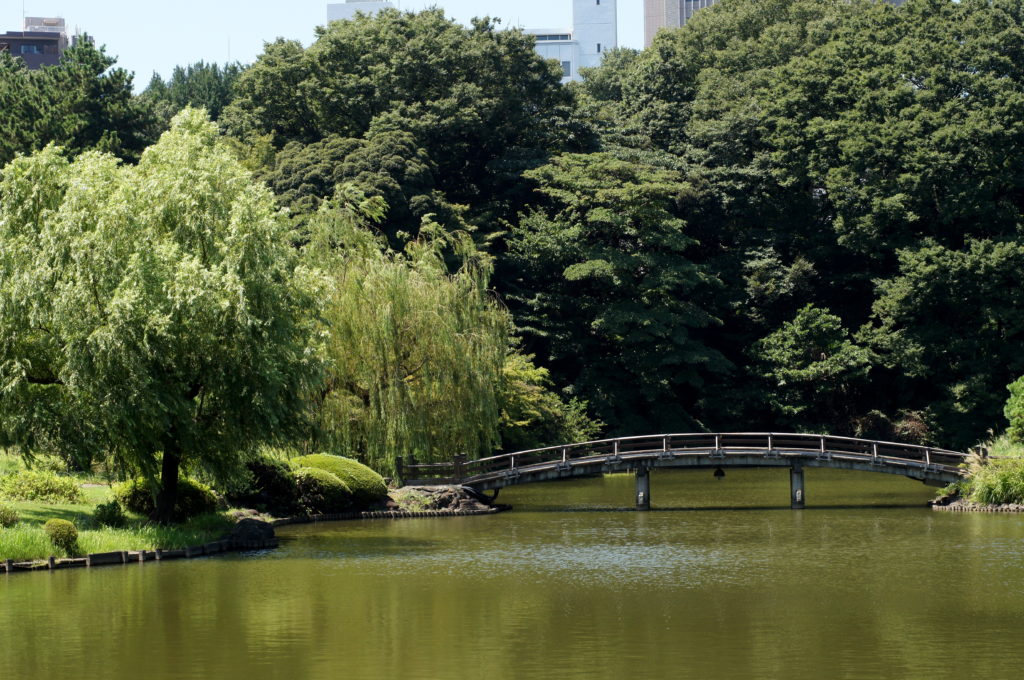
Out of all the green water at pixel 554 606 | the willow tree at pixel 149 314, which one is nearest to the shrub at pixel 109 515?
the willow tree at pixel 149 314

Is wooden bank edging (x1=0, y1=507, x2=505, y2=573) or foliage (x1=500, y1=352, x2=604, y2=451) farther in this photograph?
foliage (x1=500, y1=352, x2=604, y2=451)

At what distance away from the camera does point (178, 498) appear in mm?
30531

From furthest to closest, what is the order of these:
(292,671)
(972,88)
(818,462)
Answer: (972,88) < (818,462) < (292,671)

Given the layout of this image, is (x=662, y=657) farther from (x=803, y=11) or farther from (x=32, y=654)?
(x=803, y=11)

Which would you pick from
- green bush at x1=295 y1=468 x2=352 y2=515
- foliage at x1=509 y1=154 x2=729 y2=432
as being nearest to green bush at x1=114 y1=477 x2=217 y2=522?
green bush at x1=295 y1=468 x2=352 y2=515

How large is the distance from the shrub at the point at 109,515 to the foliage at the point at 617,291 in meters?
29.0

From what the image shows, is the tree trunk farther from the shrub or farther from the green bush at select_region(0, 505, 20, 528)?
the green bush at select_region(0, 505, 20, 528)

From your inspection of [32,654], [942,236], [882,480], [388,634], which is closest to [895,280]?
[942,236]

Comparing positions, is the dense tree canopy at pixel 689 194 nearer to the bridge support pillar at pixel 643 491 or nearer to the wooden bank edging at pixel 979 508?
the wooden bank edging at pixel 979 508

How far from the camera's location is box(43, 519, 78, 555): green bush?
84.1ft

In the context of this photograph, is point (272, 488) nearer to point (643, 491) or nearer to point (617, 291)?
point (643, 491)

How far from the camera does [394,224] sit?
55.8m

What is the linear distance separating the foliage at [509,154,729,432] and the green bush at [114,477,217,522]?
26.3 meters

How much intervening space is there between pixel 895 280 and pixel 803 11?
24.4 m
